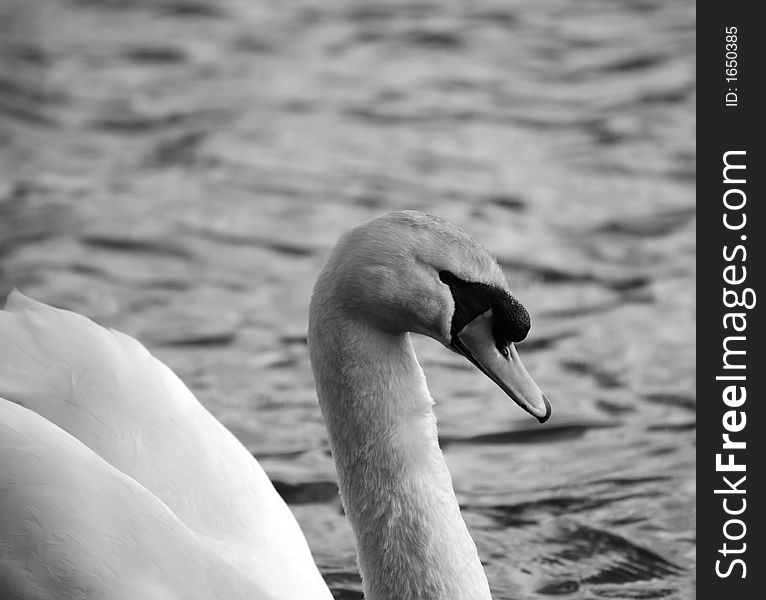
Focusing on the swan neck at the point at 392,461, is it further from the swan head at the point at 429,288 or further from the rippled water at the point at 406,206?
the rippled water at the point at 406,206

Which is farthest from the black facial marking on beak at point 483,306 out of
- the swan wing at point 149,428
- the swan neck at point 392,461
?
the swan wing at point 149,428

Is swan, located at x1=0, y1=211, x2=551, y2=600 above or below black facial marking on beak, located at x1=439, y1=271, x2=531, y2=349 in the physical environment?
below

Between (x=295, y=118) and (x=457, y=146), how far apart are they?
105cm

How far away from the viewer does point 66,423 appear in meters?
3.90

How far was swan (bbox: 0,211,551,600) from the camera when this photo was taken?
3365 mm

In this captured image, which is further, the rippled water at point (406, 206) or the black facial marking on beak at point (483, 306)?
the rippled water at point (406, 206)

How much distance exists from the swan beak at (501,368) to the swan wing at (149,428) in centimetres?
74

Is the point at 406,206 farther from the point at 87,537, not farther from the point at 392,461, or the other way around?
the point at 87,537

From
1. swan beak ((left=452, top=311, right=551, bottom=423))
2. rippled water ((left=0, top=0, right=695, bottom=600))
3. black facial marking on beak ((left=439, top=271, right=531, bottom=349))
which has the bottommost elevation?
rippled water ((left=0, top=0, right=695, bottom=600))

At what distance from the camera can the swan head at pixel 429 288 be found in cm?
334
